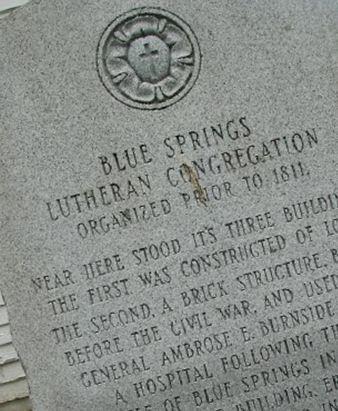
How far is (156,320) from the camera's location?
387cm

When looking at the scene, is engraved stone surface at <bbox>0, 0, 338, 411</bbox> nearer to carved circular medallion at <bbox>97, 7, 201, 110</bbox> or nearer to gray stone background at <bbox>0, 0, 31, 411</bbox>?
carved circular medallion at <bbox>97, 7, 201, 110</bbox>

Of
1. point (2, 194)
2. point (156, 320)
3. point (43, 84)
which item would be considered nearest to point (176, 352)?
point (156, 320)

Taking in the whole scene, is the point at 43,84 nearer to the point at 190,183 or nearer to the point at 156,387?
the point at 190,183

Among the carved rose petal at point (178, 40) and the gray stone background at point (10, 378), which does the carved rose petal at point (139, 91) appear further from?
the gray stone background at point (10, 378)

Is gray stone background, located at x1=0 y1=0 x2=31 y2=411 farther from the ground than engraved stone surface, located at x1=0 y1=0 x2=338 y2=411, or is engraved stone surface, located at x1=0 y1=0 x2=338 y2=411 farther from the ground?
engraved stone surface, located at x1=0 y1=0 x2=338 y2=411

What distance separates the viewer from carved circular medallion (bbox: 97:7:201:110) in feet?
12.3

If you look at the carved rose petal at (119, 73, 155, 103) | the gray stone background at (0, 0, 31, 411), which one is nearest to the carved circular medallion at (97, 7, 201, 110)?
the carved rose petal at (119, 73, 155, 103)

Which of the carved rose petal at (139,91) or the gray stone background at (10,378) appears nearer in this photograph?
the carved rose petal at (139,91)

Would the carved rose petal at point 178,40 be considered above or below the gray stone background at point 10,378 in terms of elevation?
above

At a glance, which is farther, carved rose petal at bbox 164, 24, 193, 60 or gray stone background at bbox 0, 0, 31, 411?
gray stone background at bbox 0, 0, 31, 411

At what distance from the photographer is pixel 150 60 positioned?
3.78 metres

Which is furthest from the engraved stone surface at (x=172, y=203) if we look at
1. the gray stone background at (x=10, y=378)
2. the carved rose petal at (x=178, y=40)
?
the gray stone background at (x=10, y=378)

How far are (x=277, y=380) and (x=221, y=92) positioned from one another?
3.98 feet

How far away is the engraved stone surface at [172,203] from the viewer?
376cm
